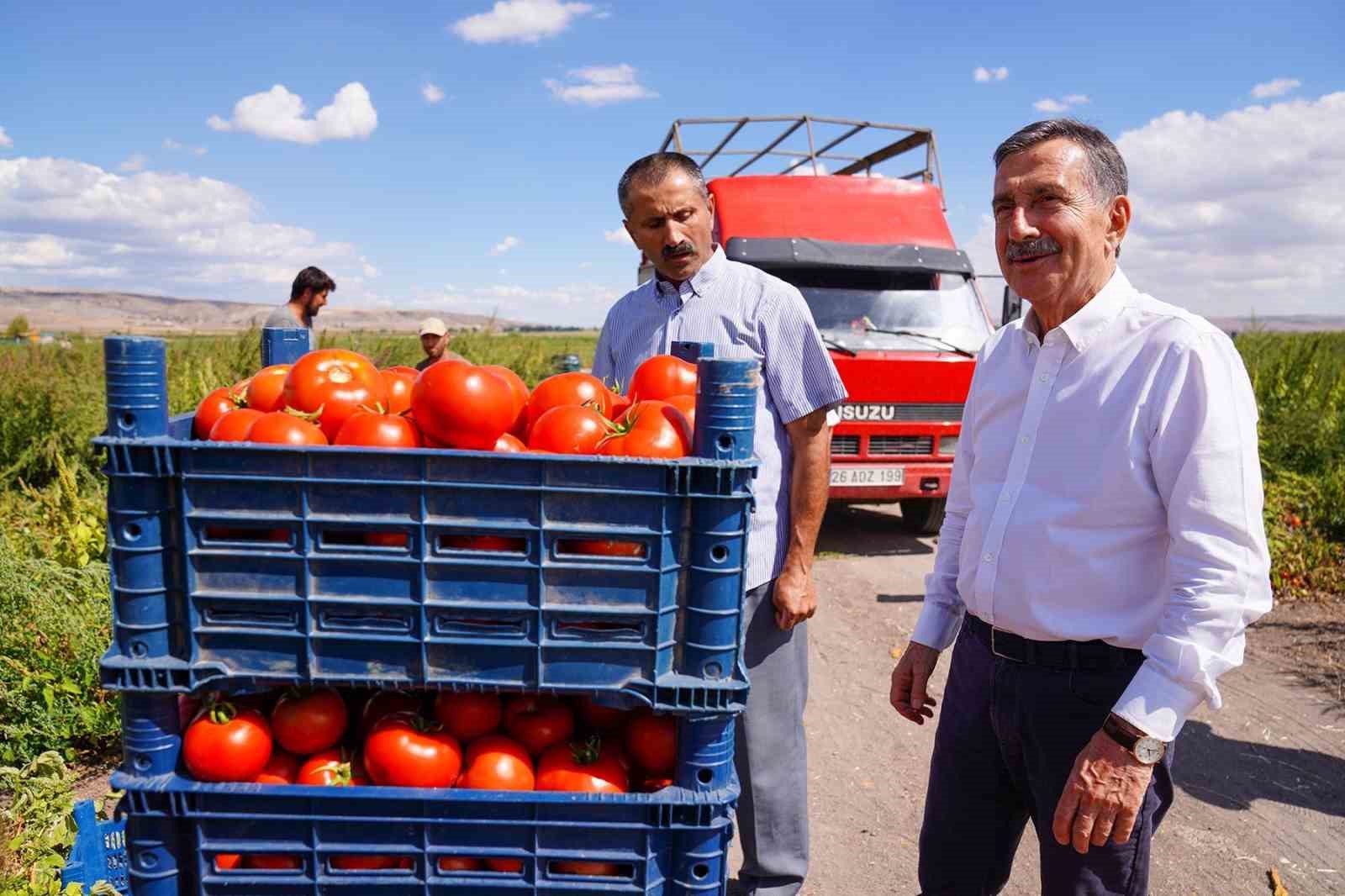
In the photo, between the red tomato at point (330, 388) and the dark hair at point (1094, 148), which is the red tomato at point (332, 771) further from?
the dark hair at point (1094, 148)

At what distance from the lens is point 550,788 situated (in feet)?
5.40

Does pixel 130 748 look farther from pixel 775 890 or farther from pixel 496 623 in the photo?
pixel 775 890

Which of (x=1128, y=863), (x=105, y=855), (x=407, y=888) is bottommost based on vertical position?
(x=105, y=855)

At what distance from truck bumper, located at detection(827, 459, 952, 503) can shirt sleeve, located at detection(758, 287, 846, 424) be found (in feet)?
15.9

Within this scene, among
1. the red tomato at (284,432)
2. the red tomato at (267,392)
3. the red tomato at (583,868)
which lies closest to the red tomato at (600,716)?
the red tomato at (583,868)

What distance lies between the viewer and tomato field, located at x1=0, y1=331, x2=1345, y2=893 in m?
2.91

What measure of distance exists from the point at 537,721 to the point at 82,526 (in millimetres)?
4545

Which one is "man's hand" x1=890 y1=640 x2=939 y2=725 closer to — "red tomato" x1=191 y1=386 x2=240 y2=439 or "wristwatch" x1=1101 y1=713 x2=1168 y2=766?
"wristwatch" x1=1101 y1=713 x2=1168 y2=766

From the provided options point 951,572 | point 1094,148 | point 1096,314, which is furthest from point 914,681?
point 1094,148

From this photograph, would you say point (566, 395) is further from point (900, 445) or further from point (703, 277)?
point (900, 445)

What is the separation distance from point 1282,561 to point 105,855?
804cm

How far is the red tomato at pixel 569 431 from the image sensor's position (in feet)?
5.47

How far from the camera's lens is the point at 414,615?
5.09ft

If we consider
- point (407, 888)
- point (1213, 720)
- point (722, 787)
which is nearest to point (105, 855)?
point (407, 888)
